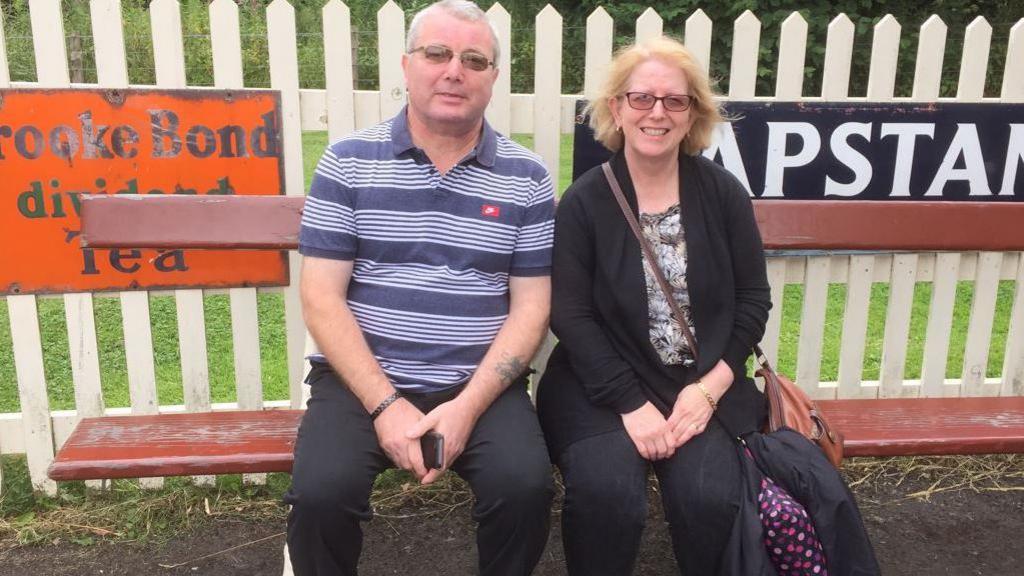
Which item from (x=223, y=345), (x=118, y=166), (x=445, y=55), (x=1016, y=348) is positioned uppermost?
(x=445, y=55)

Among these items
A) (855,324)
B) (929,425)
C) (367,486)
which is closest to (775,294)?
(855,324)

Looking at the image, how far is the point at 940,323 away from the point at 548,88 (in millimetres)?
1869

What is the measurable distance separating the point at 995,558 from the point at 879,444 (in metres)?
0.81

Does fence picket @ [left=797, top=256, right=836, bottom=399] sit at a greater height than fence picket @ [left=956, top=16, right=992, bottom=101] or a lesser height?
lesser

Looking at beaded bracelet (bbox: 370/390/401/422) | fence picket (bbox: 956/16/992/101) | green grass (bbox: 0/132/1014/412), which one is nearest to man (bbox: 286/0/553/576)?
beaded bracelet (bbox: 370/390/401/422)

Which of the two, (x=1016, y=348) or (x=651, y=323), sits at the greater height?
(x=651, y=323)

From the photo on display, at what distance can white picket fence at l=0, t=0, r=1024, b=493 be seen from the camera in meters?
3.07

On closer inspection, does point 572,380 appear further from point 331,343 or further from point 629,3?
point 629,3

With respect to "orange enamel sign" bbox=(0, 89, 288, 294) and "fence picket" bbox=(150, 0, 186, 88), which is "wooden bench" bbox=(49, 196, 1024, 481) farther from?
"fence picket" bbox=(150, 0, 186, 88)

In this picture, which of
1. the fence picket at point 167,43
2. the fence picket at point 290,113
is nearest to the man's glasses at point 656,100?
the fence picket at point 290,113

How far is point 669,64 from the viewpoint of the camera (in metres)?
2.55

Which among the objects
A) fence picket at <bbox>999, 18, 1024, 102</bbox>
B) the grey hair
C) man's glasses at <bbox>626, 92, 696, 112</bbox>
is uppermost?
the grey hair

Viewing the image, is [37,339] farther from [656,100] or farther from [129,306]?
[656,100]

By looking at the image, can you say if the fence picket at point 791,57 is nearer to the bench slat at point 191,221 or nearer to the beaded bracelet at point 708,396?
the beaded bracelet at point 708,396
